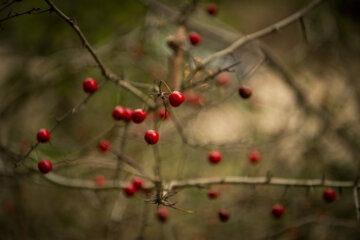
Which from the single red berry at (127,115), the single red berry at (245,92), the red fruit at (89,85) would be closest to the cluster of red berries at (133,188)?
the single red berry at (127,115)

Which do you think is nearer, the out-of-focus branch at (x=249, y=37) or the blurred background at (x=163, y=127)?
the out-of-focus branch at (x=249, y=37)

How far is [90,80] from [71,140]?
2600mm

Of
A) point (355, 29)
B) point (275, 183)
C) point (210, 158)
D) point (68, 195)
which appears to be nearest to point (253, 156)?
point (210, 158)

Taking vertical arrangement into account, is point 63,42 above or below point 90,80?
above

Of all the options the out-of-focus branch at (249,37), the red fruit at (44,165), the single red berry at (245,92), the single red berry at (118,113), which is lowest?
the red fruit at (44,165)

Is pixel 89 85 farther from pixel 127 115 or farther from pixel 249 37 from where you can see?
pixel 249 37

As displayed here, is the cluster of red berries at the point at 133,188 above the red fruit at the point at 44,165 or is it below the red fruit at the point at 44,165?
above

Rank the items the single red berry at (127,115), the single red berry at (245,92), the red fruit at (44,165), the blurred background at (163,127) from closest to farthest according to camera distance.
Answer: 1. the red fruit at (44,165)
2. the single red berry at (127,115)
3. the single red berry at (245,92)
4. the blurred background at (163,127)

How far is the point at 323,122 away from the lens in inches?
118

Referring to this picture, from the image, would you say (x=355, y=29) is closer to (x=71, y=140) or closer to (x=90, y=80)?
(x=90, y=80)

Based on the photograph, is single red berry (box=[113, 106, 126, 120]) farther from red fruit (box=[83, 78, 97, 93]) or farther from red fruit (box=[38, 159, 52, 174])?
red fruit (box=[38, 159, 52, 174])

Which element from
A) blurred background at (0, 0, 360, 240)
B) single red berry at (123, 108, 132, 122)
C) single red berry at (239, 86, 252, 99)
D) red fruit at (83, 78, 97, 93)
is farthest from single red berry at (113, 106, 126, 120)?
blurred background at (0, 0, 360, 240)

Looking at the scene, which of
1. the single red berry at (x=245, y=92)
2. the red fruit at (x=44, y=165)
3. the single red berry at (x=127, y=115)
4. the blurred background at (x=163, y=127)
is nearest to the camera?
the red fruit at (x=44, y=165)

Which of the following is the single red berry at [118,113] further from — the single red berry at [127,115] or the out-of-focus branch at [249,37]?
the out-of-focus branch at [249,37]
